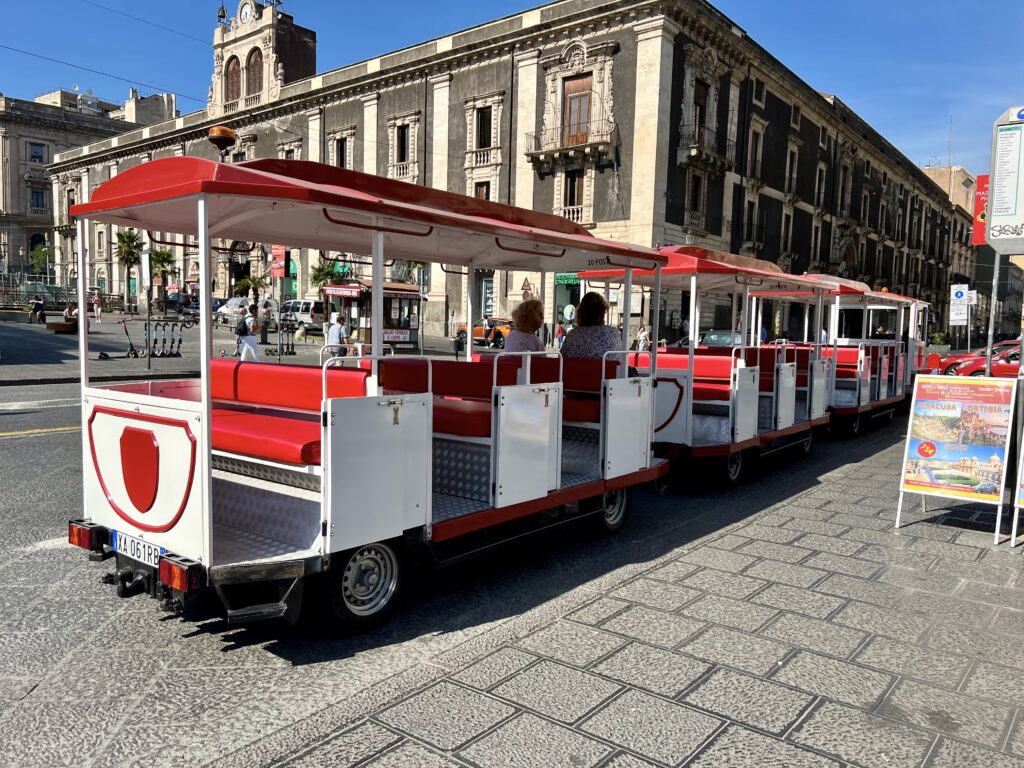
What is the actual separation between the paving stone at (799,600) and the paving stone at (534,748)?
2.27 meters

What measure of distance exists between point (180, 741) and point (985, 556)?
6332 millimetres

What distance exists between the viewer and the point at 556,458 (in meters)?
5.91

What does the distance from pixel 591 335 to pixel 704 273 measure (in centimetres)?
193

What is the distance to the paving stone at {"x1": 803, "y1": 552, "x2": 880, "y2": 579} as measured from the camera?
5.85m

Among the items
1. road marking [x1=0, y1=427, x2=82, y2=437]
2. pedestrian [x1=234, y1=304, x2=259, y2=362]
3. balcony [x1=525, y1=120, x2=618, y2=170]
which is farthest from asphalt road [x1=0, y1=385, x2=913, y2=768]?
balcony [x1=525, y1=120, x2=618, y2=170]

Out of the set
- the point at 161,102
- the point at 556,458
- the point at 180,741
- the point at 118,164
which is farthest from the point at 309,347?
the point at 161,102

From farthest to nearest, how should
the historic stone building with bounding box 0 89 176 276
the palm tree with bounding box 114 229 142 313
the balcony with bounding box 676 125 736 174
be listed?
the historic stone building with bounding box 0 89 176 276 → the palm tree with bounding box 114 229 142 313 → the balcony with bounding box 676 125 736 174

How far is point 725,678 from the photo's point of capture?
13.1 feet

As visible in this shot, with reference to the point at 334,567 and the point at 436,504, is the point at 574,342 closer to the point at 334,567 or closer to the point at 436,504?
the point at 436,504

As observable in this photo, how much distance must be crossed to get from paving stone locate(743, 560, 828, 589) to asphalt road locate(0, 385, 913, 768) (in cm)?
79

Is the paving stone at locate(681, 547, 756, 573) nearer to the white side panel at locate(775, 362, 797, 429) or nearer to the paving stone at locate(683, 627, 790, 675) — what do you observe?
the paving stone at locate(683, 627, 790, 675)

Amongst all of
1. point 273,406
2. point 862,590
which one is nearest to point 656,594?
point 862,590

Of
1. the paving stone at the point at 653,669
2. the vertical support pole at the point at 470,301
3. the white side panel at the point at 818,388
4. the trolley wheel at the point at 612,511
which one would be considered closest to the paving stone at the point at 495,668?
the paving stone at the point at 653,669

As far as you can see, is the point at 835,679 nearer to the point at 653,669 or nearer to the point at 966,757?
the point at 966,757
